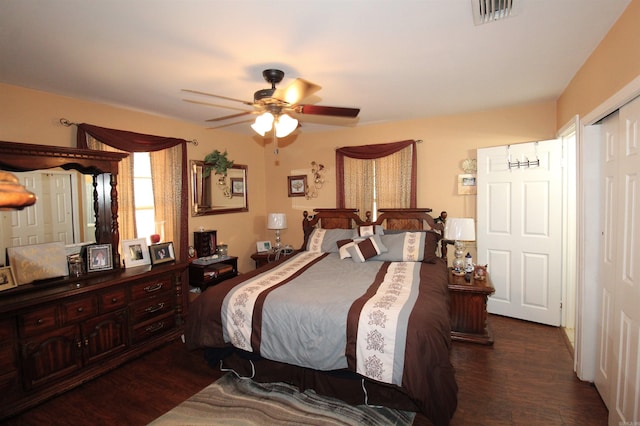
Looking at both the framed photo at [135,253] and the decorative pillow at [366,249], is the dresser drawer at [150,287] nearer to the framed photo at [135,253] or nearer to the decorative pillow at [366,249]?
the framed photo at [135,253]

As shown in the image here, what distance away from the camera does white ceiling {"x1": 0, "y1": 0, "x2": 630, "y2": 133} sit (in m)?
1.68

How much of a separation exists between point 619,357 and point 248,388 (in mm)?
2433

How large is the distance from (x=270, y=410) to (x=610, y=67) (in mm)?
3091

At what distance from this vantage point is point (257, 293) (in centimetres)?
243

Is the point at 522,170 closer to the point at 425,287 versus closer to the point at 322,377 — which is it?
the point at 425,287

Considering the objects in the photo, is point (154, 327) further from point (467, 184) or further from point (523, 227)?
point (523, 227)

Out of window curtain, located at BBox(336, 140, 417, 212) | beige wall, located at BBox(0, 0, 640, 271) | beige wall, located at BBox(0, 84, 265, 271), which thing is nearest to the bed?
window curtain, located at BBox(336, 140, 417, 212)

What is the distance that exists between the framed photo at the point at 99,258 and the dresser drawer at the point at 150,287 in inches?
13.0

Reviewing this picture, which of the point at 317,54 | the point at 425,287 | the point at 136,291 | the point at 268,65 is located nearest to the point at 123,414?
the point at 136,291

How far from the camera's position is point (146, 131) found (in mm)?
3551

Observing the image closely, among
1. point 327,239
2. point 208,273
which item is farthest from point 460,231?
point 208,273

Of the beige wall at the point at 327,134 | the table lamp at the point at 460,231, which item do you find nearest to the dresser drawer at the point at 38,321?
the beige wall at the point at 327,134

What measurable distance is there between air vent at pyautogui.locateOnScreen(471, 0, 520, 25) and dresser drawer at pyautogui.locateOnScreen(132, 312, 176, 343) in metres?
3.51

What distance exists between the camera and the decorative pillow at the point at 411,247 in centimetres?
342
